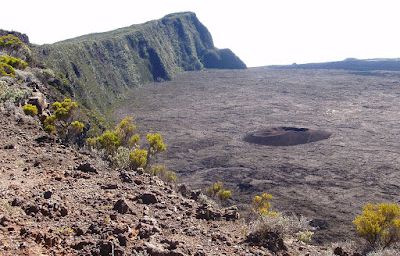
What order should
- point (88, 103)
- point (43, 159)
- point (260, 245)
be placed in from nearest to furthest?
point (260, 245), point (43, 159), point (88, 103)

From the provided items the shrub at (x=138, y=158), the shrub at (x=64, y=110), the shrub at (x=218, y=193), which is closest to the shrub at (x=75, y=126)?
the shrub at (x=64, y=110)

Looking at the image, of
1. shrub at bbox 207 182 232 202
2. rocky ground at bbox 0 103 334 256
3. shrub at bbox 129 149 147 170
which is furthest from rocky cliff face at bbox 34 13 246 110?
rocky ground at bbox 0 103 334 256

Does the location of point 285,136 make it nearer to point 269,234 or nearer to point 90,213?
point 269,234

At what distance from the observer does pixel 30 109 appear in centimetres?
2175

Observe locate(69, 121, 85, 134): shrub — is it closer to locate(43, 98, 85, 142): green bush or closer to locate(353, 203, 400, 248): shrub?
locate(43, 98, 85, 142): green bush

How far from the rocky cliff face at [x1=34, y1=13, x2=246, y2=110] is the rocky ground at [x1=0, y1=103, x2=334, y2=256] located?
5313cm

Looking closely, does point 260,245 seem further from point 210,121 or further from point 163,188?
point 210,121

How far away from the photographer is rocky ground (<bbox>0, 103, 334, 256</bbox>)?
912 cm

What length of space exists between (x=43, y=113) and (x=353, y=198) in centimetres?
3009

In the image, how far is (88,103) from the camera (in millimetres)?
69500

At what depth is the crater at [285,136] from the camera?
64.1 metres

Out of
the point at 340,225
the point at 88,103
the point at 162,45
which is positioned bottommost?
the point at 340,225

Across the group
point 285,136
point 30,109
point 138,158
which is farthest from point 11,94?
point 285,136

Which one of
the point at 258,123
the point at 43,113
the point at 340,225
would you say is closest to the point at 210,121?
the point at 258,123
